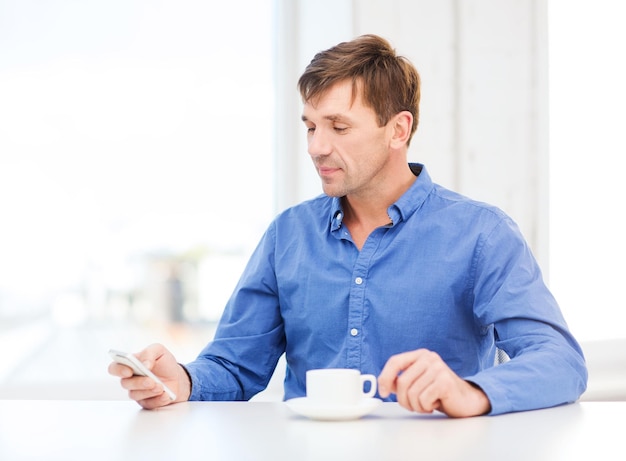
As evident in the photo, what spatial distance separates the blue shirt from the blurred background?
2.87ft

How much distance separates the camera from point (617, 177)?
3096 millimetres

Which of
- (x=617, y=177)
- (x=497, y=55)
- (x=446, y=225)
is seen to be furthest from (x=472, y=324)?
(x=617, y=177)

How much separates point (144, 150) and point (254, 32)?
0.54 metres

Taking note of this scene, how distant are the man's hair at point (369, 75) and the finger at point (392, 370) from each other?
2.49 feet

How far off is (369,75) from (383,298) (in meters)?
0.50

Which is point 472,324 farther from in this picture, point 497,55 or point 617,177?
point 617,177

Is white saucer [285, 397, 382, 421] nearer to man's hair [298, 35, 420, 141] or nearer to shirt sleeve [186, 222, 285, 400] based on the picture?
shirt sleeve [186, 222, 285, 400]

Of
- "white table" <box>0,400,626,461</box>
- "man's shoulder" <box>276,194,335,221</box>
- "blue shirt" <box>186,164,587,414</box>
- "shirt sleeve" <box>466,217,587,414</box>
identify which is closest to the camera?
"white table" <box>0,400,626,461</box>

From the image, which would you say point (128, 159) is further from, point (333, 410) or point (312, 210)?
point (333, 410)

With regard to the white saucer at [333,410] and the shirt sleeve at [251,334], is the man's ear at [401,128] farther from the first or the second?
the white saucer at [333,410]

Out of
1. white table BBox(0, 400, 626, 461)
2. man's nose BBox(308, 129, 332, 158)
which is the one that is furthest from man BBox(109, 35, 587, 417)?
white table BBox(0, 400, 626, 461)

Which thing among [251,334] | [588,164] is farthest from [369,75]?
[588,164]

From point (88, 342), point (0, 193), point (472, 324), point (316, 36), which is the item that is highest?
point (316, 36)

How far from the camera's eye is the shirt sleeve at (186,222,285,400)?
188cm
